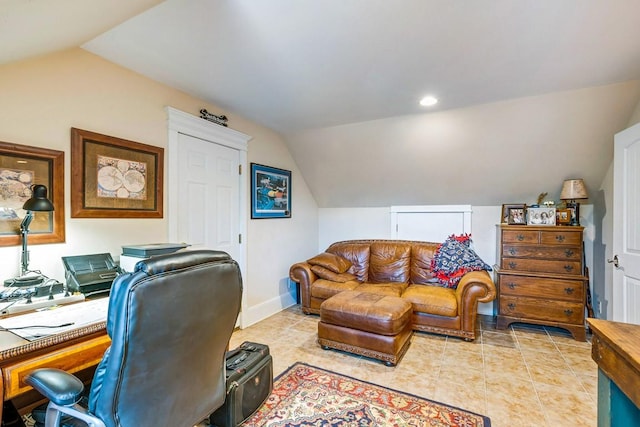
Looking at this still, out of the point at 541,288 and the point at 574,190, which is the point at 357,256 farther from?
the point at 574,190

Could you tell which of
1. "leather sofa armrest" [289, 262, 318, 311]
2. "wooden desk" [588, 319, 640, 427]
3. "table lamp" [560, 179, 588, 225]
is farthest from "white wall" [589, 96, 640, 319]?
"leather sofa armrest" [289, 262, 318, 311]

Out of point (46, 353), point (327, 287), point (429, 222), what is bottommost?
point (327, 287)

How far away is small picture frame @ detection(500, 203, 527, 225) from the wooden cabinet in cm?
30

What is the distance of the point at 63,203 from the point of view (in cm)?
193

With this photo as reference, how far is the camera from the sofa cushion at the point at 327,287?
357cm

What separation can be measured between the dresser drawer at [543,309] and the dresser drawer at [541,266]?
1.01 ft

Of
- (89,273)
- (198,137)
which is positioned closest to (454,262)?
(198,137)

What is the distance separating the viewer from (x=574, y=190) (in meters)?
3.06

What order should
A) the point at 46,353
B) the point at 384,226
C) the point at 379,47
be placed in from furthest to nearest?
1. the point at 384,226
2. the point at 379,47
3. the point at 46,353

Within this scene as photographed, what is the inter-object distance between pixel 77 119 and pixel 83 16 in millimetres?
768

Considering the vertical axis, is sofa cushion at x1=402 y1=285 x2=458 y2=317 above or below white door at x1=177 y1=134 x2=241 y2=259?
below

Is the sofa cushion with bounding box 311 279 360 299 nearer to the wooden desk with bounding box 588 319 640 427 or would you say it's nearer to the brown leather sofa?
the brown leather sofa

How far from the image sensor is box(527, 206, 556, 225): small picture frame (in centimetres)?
329

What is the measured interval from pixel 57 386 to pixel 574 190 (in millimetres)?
4062
